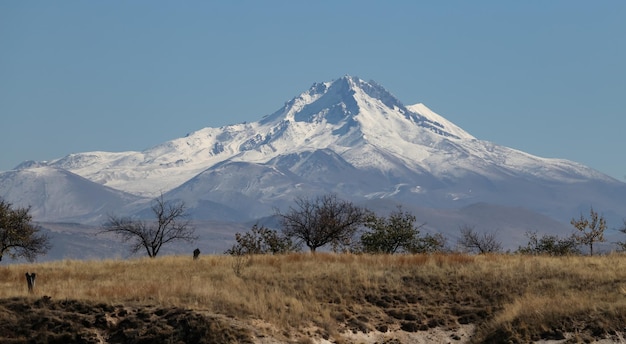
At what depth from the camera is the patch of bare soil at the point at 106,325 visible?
33188mm

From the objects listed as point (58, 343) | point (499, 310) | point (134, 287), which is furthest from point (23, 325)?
point (499, 310)

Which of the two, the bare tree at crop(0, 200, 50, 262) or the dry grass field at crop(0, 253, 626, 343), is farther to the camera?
the bare tree at crop(0, 200, 50, 262)

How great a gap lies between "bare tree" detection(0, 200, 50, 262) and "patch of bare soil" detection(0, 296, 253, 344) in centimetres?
3292

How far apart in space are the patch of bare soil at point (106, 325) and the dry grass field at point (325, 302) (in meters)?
0.04

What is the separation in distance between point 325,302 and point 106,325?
30.3ft

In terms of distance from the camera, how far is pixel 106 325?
3409cm

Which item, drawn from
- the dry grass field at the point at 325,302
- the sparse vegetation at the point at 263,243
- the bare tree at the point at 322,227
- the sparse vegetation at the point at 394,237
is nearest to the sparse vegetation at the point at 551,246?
the sparse vegetation at the point at 394,237

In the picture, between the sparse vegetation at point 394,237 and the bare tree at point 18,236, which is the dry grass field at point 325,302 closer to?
the bare tree at point 18,236

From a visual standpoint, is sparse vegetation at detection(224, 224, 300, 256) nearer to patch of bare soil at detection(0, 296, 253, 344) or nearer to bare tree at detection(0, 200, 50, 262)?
bare tree at detection(0, 200, 50, 262)

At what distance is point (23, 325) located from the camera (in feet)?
112

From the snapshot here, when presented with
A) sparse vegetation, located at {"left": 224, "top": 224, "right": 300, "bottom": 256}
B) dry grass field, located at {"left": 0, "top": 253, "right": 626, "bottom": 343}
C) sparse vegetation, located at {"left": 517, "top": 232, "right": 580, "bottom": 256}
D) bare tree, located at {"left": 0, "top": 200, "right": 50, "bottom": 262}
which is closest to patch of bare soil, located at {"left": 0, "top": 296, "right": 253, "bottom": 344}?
dry grass field, located at {"left": 0, "top": 253, "right": 626, "bottom": 343}

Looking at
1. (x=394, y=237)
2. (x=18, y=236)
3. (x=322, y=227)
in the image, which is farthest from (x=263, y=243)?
(x=18, y=236)

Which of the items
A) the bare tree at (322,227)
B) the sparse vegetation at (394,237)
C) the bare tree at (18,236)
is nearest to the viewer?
the bare tree at (18,236)

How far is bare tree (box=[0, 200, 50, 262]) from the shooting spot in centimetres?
6762
